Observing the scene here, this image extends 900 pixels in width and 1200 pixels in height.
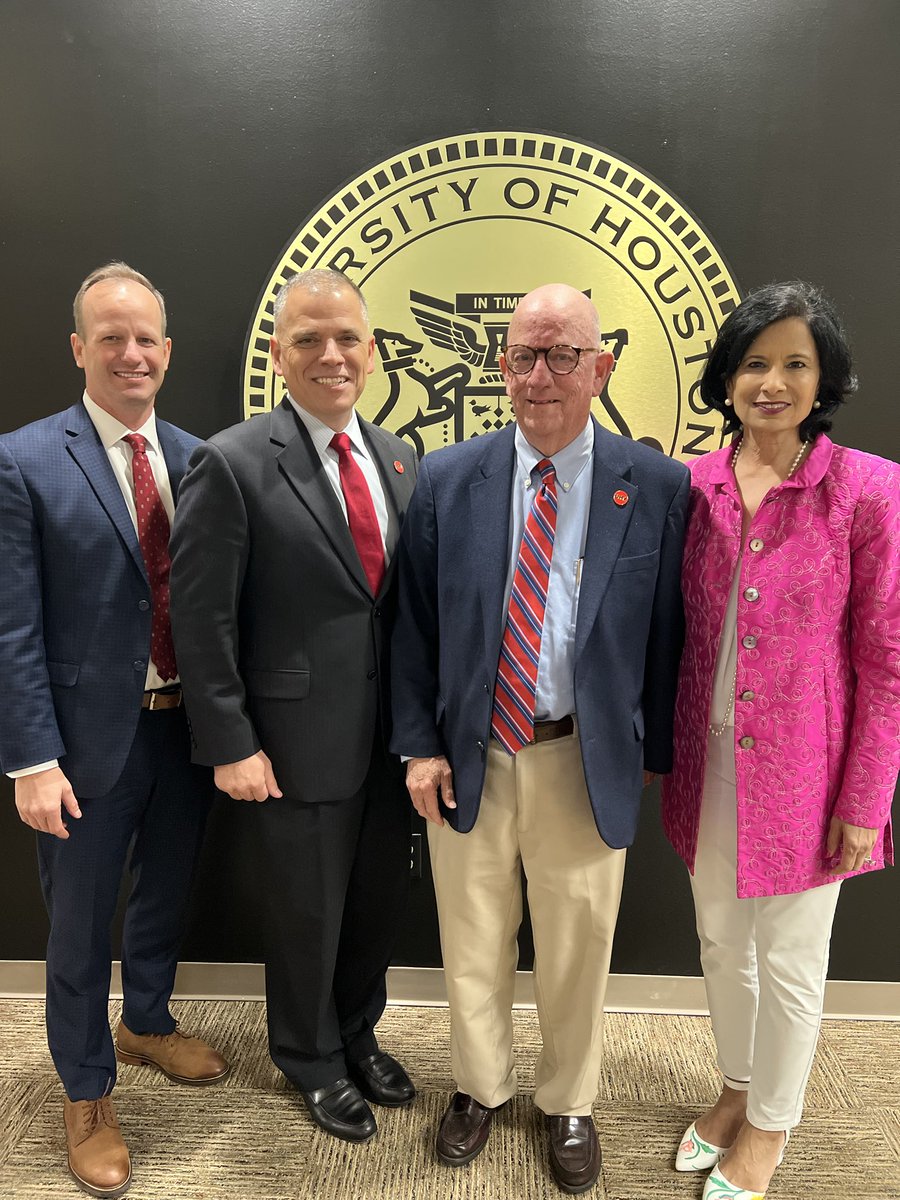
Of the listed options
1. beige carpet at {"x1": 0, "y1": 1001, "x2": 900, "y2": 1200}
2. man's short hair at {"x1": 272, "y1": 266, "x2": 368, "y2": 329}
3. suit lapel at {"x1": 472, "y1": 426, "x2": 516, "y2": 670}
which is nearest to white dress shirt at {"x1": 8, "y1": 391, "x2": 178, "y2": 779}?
man's short hair at {"x1": 272, "y1": 266, "x2": 368, "y2": 329}

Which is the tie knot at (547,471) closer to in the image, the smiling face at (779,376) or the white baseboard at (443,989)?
the smiling face at (779,376)

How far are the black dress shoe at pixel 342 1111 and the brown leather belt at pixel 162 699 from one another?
3.48 feet

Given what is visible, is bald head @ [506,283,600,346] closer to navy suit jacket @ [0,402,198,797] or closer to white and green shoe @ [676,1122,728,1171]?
navy suit jacket @ [0,402,198,797]

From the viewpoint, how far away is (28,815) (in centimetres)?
186

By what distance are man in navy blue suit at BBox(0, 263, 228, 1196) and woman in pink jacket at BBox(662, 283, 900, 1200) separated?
1.26 metres

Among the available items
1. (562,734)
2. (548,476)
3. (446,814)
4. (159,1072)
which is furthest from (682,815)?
(159,1072)

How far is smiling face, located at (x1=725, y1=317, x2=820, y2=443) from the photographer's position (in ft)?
5.46

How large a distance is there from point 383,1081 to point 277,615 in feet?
4.33

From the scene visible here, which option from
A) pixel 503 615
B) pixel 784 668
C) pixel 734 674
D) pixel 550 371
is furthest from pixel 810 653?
pixel 550 371

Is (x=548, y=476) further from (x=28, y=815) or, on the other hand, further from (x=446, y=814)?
(x=28, y=815)

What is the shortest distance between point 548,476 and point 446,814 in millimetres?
789

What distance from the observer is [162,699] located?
204 centimetres

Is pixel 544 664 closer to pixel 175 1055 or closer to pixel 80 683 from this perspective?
pixel 80 683

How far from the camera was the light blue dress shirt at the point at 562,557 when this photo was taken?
5.81 feet
